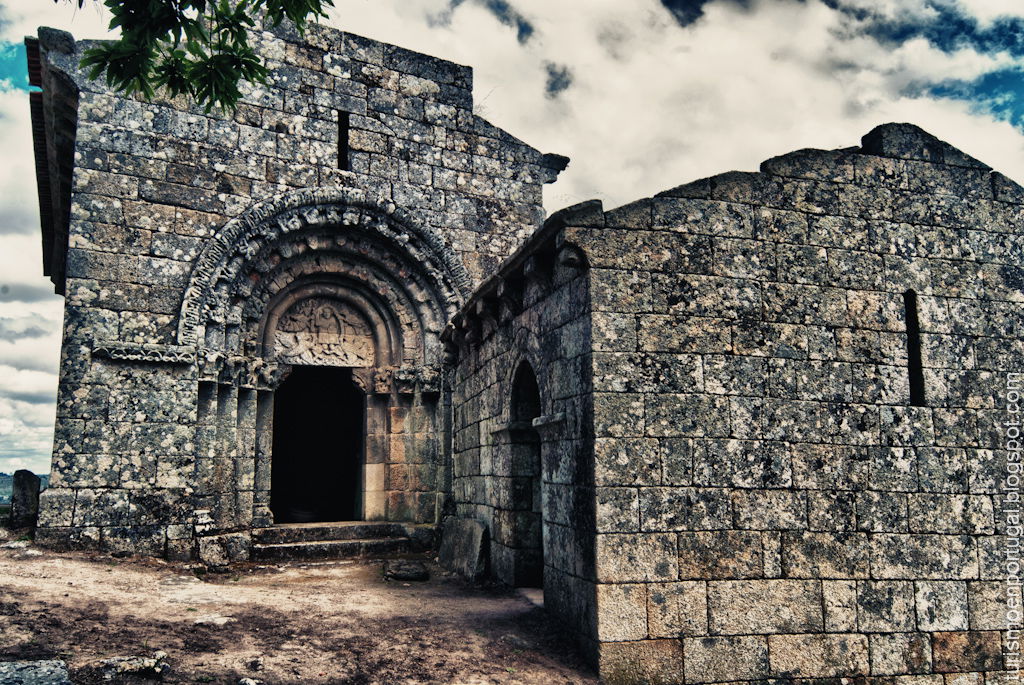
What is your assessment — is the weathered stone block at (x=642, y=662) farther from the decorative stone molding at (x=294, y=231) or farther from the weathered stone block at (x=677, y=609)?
the decorative stone molding at (x=294, y=231)

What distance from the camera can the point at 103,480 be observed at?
26.0 ft

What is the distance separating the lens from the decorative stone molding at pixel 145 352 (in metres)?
8.13

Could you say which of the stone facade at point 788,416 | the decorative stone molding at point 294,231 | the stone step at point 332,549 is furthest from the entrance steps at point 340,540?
the stone facade at point 788,416

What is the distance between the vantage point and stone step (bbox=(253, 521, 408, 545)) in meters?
9.12

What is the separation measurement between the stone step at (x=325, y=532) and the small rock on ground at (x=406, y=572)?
147 centimetres

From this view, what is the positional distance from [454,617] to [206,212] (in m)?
5.68

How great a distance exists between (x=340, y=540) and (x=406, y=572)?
190 centimetres

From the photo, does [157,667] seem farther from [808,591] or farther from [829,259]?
[829,259]

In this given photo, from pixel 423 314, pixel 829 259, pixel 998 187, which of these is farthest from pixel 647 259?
pixel 423 314

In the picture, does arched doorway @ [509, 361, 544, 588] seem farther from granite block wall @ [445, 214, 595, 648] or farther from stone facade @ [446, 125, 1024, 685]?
stone facade @ [446, 125, 1024, 685]

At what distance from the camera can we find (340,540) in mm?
9445

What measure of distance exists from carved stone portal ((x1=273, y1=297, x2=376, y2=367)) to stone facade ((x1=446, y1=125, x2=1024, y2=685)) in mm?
5086

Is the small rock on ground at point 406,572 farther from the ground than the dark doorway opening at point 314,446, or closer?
closer

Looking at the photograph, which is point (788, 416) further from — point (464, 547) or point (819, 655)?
point (464, 547)
